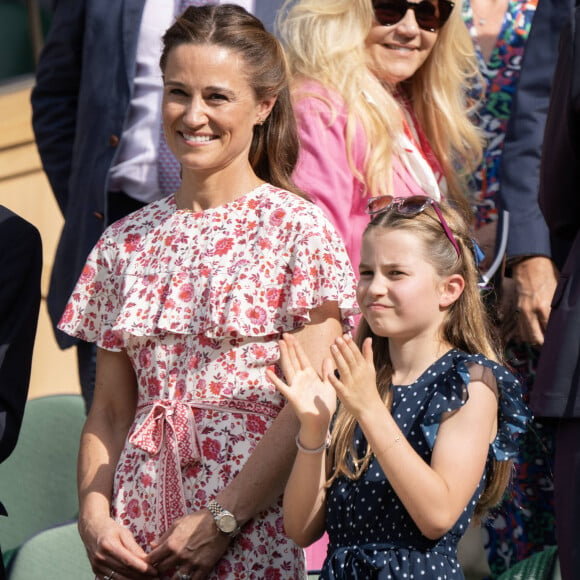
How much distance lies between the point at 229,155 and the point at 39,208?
3857 mm

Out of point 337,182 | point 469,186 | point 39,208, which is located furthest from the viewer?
point 39,208

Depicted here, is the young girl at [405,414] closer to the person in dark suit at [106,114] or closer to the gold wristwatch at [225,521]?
the gold wristwatch at [225,521]

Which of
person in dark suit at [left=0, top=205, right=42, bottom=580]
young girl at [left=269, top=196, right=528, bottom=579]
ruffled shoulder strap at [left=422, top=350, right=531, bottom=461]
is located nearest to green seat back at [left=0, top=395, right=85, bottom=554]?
person in dark suit at [left=0, top=205, right=42, bottom=580]

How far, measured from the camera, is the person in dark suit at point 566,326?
276 cm

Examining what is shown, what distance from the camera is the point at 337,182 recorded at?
3486mm

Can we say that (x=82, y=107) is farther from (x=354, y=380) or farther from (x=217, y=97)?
(x=354, y=380)

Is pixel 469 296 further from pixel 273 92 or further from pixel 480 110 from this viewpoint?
pixel 480 110

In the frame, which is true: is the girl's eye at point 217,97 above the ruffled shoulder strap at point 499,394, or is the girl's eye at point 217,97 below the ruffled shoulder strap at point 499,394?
above

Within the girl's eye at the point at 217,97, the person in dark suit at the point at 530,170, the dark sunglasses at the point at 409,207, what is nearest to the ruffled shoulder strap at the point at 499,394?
the dark sunglasses at the point at 409,207

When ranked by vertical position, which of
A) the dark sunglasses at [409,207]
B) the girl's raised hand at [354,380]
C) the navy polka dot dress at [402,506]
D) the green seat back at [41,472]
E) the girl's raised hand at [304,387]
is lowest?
the green seat back at [41,472]

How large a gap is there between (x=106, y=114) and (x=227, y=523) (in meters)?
1.56

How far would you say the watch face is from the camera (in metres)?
2.73

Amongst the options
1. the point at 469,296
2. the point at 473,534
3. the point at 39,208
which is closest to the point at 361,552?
the point at 469,296

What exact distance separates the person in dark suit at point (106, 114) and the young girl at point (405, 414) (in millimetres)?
1173
